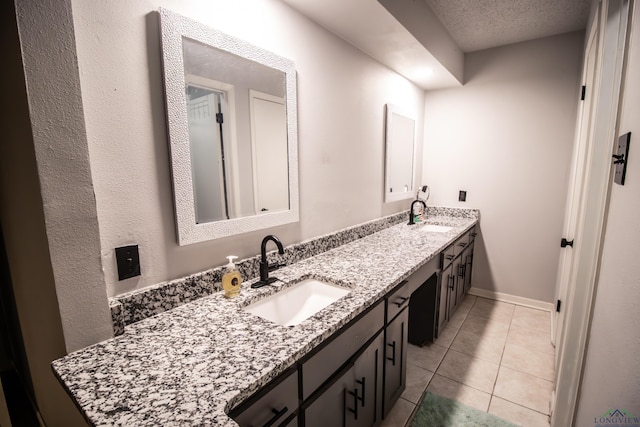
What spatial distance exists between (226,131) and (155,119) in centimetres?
28

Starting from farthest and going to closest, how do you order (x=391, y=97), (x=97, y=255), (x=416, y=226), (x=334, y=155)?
(x=416, y=226) → (x=391, y=97) → (x=334, y=155) → (x=97, y=255)

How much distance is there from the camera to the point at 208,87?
1170 mm

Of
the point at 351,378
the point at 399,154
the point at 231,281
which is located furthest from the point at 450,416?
the point at 399,154

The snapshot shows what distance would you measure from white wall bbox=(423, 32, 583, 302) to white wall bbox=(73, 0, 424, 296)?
1701 millimetres

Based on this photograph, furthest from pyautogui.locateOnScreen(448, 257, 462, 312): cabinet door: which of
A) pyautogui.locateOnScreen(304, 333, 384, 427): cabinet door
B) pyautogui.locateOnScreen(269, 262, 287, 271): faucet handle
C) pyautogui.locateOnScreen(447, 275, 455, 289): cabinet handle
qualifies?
pyautogui.locateOnScreen(269, 262, 287, 271): faucet handle

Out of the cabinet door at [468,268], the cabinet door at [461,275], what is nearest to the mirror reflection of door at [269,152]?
the cabinet door at [461,275]

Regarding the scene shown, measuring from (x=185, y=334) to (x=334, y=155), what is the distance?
1.36 meters

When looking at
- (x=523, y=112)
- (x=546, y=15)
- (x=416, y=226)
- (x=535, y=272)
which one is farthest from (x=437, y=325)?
(x=546, y=15)

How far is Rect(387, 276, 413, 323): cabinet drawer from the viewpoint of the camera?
1382 mm

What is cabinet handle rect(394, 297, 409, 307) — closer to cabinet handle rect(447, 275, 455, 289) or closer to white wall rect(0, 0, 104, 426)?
cabinet handle rect(447, 275, 455, 289)

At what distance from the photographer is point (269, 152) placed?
1.45m

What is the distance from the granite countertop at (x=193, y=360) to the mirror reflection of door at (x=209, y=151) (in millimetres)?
374

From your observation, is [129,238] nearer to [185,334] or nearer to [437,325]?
[185,334]

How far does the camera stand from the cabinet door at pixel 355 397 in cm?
98
